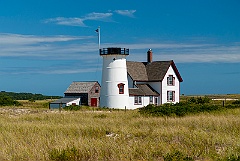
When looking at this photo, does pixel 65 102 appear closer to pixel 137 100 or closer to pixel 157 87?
Answer: pixel 137 100

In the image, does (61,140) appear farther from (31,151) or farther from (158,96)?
(158,96)

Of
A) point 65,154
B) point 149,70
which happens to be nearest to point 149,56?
point 149,70

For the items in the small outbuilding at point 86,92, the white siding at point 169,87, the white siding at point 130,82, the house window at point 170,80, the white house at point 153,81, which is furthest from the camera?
Answer: the small outbuilding at point 86,92

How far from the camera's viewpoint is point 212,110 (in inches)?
1172

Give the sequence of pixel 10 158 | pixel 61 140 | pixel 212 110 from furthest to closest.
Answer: pixel 212 110
pixel 61 140
pixel 10 158

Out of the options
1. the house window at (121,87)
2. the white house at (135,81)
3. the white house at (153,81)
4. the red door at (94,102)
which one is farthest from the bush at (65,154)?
the red door at (94,102)

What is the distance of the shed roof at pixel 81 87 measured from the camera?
5656 centimetres

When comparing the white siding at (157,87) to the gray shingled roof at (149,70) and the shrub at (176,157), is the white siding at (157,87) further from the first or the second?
the shrub at (176,157)

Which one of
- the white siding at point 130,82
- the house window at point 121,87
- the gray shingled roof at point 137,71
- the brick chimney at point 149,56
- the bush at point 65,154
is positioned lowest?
the bush at point 65,154

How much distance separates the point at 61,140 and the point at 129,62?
123 ft

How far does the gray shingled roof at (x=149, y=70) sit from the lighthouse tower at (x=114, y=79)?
4461 millimetres

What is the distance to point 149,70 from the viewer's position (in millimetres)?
51938

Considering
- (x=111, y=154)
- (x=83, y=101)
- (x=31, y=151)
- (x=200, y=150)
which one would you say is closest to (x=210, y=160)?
(x=200, y=150)

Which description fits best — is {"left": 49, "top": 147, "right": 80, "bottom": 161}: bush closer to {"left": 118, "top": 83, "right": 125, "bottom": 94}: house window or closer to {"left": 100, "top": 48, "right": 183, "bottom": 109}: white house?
{"left": 100, "top": 48, "right": 183, "bottom": 109}: white house
